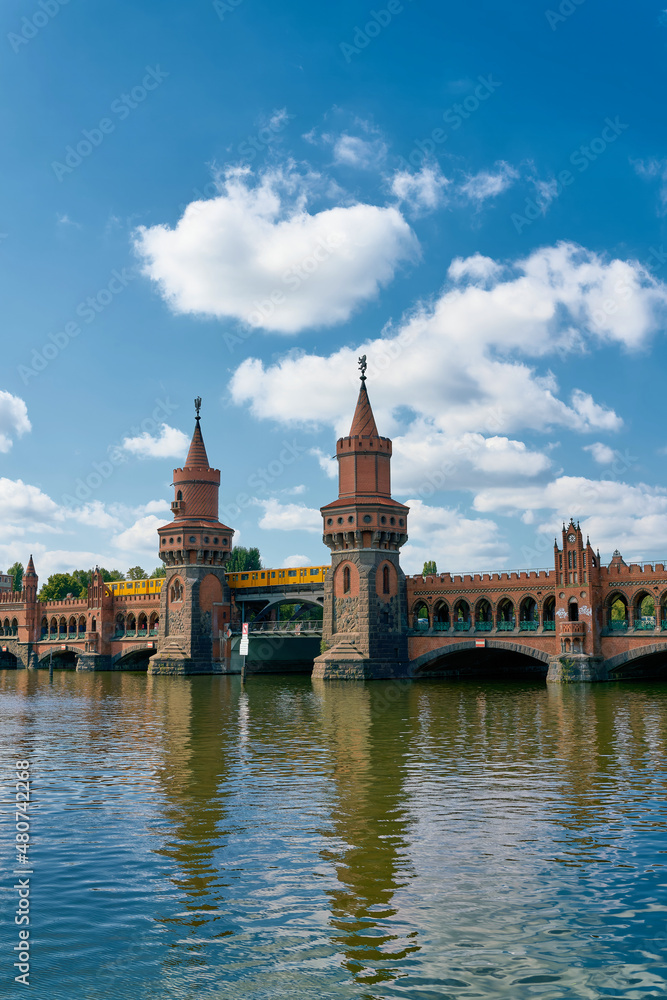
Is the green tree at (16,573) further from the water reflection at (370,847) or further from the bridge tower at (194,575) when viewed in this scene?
the water reflection at (370,847)

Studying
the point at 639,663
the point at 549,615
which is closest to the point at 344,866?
the point at 639,663

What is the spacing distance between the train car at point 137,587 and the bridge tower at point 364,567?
28.8 meters

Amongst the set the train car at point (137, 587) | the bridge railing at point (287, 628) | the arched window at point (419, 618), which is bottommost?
the bridge railing at point (287, 628)

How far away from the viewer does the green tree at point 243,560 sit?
5113 inches

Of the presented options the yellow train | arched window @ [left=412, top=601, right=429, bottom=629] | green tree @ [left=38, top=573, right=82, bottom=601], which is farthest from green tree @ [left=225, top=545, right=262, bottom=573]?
arched window @ [left=412, top=601, right=429, bottom=629]

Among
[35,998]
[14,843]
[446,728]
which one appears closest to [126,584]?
[446,728]

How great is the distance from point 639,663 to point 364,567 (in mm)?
21107

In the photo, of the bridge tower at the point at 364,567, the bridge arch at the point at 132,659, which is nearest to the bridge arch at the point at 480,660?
the bridge tower at the point at 364,567

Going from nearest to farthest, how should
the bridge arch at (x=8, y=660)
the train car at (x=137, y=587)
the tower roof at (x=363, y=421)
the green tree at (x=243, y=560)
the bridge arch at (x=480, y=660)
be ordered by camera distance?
1. the bridge arch at (x=480, y=660)
2. the tower roof at (x=363, y=421)
3. the train car at (x=137, y=587)
4. the bridge arch at (x=8, y=660)
5. the green tree at (x=243, y=560)

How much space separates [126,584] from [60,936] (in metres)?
90.2

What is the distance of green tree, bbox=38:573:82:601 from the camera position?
134 metres

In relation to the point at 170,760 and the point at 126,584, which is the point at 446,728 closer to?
the point at 170,760

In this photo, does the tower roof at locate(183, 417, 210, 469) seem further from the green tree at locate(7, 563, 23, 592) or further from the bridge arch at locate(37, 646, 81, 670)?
the green tree at locate(7, 563, 23, 592)

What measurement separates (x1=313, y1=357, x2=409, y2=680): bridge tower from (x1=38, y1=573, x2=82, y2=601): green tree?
74.8 m
